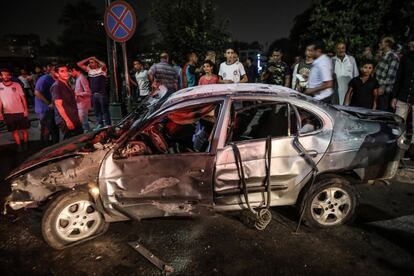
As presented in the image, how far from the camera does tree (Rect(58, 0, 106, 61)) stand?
112 feet

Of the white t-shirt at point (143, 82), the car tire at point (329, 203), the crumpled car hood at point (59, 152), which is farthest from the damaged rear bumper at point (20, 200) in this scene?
the white t-shirt at point (143, 82)

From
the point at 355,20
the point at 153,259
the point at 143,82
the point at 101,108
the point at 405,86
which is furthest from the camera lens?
the point at 143,82

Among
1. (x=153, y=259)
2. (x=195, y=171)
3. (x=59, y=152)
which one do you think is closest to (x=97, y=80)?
(x=59, y=152)

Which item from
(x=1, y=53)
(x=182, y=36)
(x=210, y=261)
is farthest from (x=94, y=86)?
(x=1, y=53)

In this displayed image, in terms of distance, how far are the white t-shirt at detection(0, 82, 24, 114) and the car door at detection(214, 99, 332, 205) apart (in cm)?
560

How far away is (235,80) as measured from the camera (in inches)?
273

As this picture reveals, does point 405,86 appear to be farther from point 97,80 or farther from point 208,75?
point 97,80

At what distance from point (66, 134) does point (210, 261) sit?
4.04 meters

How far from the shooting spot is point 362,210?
12.5 ft

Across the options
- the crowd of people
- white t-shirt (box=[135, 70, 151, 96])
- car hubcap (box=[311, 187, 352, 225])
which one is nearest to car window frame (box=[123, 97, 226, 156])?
car hubcap (box=[311, 187, 352, 225])

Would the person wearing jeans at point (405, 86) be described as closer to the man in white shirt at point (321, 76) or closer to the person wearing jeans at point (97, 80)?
the man in white shirt at point (321, 76)

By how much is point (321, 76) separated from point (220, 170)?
8.75 feet

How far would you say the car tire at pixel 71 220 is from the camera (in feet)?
10.3

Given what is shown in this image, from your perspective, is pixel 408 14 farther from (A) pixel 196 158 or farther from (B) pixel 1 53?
(B) pixel 1 53
